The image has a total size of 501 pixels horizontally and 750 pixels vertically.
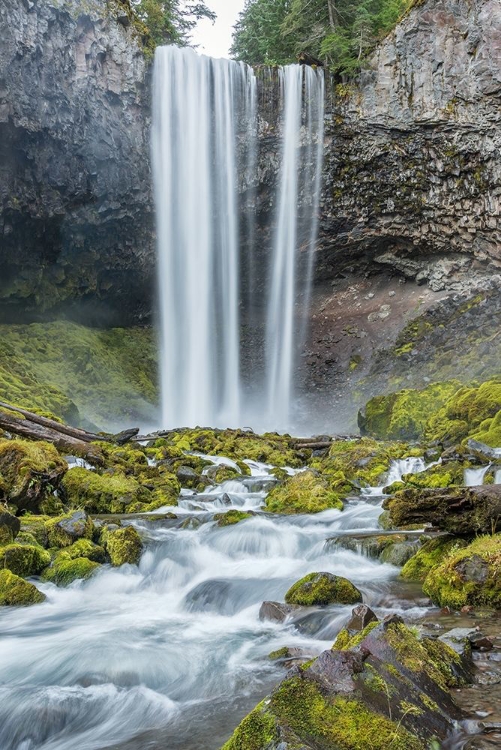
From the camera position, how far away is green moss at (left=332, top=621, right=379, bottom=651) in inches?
120

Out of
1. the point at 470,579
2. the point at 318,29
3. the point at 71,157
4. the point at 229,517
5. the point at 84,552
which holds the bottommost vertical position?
the point at 229,517

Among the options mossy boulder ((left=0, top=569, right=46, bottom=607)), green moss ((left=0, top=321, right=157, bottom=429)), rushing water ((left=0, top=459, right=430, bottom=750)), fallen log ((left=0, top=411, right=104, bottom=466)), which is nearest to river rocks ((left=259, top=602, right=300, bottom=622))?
rushing water ((left=0, top=459, right=430, bottom=750))

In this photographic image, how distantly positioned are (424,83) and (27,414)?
2254cm

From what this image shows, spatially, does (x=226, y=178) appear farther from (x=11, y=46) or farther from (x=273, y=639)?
(x=273, y=639)

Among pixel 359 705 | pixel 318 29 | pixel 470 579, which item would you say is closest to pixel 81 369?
pixel 318 29

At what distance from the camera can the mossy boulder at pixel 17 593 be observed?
562cm

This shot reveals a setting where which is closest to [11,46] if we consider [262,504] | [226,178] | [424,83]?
[226,178]

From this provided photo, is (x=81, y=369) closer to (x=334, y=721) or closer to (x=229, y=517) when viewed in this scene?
(x=229, y=517)

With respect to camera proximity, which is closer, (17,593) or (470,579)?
(470,579)

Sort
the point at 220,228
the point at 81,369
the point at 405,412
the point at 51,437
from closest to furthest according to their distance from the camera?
the point at 51,437
the point at 405,412
the point at 81,369
the point at 220,228

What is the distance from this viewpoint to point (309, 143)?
27328 mm

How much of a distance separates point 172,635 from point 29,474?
4763mm

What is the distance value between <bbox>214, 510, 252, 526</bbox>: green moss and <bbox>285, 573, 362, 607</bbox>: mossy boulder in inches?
126

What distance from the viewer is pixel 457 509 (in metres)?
5.65
